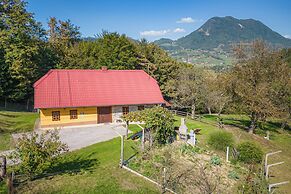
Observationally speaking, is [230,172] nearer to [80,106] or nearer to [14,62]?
[80,106]

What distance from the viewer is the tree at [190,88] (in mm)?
35219

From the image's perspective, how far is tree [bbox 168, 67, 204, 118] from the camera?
3522 cm

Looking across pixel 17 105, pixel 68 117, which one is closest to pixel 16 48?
pixel 17 105

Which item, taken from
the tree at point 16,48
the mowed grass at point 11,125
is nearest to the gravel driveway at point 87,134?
the mowed grass at point 11,125

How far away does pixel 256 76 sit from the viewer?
28.0 metres

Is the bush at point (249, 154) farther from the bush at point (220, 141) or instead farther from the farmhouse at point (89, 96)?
the farmhouse at point (89, 96)

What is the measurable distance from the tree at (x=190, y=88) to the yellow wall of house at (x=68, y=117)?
13.8 m

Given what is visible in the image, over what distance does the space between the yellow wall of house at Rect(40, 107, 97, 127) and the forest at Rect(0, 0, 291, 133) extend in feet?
34.1

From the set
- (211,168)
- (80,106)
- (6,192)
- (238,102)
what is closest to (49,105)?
(80,106)

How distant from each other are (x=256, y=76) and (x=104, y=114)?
Result: 1770cm

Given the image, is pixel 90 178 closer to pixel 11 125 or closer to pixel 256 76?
pixel 11 125

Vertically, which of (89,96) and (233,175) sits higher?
(89,96)

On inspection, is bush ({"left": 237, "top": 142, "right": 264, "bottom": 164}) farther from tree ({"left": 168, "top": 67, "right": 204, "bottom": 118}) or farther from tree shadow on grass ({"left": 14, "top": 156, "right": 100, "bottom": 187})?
tree ({"left": 168, "top": 67, "right": 204, "bottom": 118})

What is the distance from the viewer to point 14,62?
105 ft
